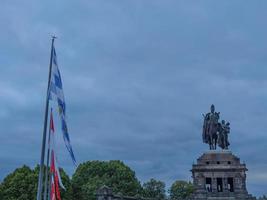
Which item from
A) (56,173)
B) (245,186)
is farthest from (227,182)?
(56,173)

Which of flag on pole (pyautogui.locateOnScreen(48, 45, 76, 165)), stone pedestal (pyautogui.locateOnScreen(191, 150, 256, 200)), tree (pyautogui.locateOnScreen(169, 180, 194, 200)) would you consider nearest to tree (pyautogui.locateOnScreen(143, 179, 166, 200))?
tree (pyautogui.locateOnScreen(169, 180, 194, 200))

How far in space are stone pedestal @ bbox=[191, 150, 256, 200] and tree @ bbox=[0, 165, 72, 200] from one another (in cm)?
2088

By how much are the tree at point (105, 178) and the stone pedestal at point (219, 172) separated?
15.0 meters

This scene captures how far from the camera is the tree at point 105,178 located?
80.0 m

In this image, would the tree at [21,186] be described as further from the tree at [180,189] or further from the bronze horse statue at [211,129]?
the tree at [180,189]

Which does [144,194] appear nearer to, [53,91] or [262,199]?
[262,199]

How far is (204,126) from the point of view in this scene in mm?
75875

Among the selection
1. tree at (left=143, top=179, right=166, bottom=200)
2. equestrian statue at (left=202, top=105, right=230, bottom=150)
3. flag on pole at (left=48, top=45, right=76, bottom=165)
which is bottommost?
flag on pole at (left=48, top=45, right=76, bottom=165)

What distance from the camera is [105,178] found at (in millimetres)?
84438

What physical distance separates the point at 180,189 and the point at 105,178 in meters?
21.0

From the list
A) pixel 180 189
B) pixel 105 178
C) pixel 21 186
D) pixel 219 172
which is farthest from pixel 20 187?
pixel 180 189

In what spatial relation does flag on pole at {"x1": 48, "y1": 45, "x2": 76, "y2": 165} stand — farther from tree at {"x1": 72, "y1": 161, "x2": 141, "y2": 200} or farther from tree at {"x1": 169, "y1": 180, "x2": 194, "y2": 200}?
tree at {"x1": 169, "y1": 180, "x2": 194, "y2": 200}

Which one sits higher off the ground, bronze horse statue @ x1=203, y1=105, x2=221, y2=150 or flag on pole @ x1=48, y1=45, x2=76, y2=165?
bronze horse statue @ x1=203, y1=105, x2=221, y2=150

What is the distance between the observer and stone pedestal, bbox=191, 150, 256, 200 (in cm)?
7125
